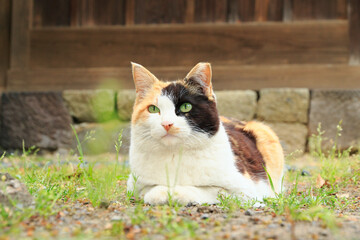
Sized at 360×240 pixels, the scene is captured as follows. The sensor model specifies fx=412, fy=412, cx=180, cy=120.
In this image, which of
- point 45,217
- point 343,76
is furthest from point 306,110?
point 45,217

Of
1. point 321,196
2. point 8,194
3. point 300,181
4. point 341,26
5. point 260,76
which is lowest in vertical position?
point 300,181

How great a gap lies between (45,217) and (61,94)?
4.13 meters

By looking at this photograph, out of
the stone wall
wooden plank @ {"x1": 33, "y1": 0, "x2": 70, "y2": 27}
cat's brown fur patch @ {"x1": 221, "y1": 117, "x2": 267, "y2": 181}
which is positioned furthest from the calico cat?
wooden plank @ {"x1": 33, "y1": 0, "x2": 70, "y2": 27}

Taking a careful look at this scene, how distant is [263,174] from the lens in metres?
2.88

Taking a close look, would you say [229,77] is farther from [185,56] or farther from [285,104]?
[285,104]

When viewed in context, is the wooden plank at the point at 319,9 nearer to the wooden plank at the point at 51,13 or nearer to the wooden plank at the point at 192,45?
the wooden plank at the point at 192,45

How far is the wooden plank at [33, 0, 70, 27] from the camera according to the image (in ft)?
19.8

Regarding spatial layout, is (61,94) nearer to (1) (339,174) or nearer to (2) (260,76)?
(2) (260,76)

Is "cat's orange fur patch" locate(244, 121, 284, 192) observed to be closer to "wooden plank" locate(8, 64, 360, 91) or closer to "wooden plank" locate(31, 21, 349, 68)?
"wooden plank" locate(8, 64, 360, 91)

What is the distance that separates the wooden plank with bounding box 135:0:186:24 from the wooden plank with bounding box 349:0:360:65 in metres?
2.27

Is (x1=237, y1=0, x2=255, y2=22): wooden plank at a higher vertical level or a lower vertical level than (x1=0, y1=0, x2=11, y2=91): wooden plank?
higher

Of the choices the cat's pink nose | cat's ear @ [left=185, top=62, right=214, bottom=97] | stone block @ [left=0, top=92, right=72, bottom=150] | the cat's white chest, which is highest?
cat's ear @ [left=185, top=62, right=214, bottom=97]

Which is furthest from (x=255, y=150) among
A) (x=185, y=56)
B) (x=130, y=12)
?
(x=130, y=12)

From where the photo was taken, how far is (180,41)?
19.0 ft
